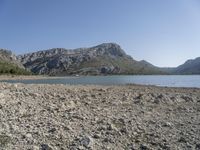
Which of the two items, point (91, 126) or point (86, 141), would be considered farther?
point (91, 126)

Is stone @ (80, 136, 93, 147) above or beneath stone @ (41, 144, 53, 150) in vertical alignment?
above

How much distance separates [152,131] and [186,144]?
2.05 m

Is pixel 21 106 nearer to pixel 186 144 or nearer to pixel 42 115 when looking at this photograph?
pixel 42 115

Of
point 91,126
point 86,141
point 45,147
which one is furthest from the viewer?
point 91,126

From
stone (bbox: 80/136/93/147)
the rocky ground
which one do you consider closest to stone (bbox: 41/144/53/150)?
the rocky ground

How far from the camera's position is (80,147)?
11.8 metres

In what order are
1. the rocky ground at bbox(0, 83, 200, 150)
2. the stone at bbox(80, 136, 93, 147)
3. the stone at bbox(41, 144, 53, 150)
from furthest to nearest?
the rocky ground at bbox(0, 83, 200, 150) → the stone at bbox(80, 136, 93, 147) → the stone at bbox(41, 144, 53, 150)

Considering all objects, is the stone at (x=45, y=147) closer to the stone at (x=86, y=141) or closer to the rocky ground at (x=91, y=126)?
the rocky ground at (x=91, y=126)

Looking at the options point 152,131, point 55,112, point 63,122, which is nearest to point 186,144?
point 152,131

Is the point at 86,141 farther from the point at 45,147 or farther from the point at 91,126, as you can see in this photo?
the point at 91,126

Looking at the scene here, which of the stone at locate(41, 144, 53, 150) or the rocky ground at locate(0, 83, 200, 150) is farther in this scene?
the rocky ground at locate(0, 83, 200, 150)

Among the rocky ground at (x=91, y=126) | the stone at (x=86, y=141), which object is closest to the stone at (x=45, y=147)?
the rocky ground at (x=91, y=126)

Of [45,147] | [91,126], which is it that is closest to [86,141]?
[45,147]

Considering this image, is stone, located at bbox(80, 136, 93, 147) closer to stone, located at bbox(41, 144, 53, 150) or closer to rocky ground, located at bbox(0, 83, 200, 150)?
rocky ground, located at bbox(0, 83, 200, 150)
